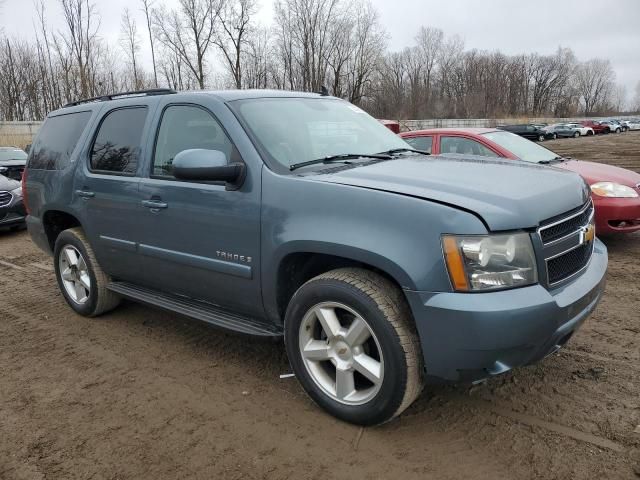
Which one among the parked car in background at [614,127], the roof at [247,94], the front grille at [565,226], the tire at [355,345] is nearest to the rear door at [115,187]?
the roof at [247,94]

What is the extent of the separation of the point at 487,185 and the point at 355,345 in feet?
3.51

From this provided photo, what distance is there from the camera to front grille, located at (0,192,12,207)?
359 inches

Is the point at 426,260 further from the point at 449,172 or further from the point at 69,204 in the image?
the point at 69,204

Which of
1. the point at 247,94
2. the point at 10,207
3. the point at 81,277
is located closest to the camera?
the point at 247,94

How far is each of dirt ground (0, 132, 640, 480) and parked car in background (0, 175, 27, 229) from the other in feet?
19.3

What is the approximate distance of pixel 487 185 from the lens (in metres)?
2.65

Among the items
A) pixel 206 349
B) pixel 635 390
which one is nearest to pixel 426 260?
pixel 635 390

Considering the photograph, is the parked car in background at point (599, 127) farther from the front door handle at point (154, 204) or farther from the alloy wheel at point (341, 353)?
the alloy wheel at point (341, 353)

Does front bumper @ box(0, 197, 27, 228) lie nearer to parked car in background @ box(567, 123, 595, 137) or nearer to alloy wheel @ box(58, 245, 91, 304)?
alloy wheel @ box(58, 245, 91, 304)

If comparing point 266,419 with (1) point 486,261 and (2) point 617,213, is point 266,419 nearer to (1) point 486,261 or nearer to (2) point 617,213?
(1) point 486,261

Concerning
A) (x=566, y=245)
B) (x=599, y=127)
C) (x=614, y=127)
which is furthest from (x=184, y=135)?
(x=614, y=127)

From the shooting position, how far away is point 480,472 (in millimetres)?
2420

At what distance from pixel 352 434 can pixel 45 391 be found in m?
2.05

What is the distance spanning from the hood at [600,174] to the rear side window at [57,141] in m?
5.27
